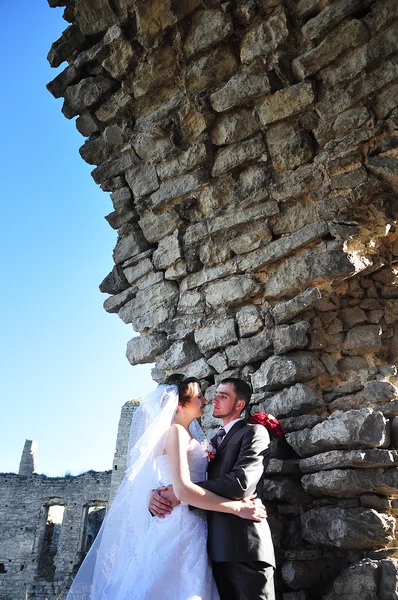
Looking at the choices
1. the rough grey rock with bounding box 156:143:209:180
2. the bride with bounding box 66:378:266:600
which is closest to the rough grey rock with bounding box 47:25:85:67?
the rough grey rock with bounding box 156:143:209:180

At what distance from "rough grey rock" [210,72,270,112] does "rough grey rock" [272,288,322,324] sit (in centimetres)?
154

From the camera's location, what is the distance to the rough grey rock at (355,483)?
2.70 m

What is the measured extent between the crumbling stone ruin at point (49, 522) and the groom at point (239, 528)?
13819 mm

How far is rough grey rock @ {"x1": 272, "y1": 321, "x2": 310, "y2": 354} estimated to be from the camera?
3316 mm

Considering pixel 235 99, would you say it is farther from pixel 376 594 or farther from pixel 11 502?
pixel 11 502

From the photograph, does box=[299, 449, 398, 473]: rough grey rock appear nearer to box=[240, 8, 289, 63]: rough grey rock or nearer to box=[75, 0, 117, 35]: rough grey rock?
box=[240, 8, 289, 63]: rough grey rock

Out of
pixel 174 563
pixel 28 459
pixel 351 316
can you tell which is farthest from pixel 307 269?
pixel 28 459

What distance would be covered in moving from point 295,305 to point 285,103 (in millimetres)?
1498

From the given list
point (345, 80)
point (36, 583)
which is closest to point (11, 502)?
point (36, 583)

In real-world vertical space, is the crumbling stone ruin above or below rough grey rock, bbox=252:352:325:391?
below

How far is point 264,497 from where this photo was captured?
9.85 feet

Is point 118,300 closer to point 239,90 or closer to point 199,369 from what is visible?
point 199,369

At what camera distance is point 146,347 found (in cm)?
409

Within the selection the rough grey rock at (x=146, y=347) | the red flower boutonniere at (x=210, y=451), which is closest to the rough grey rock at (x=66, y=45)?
the rough grey rock at (x=146, y=347)
